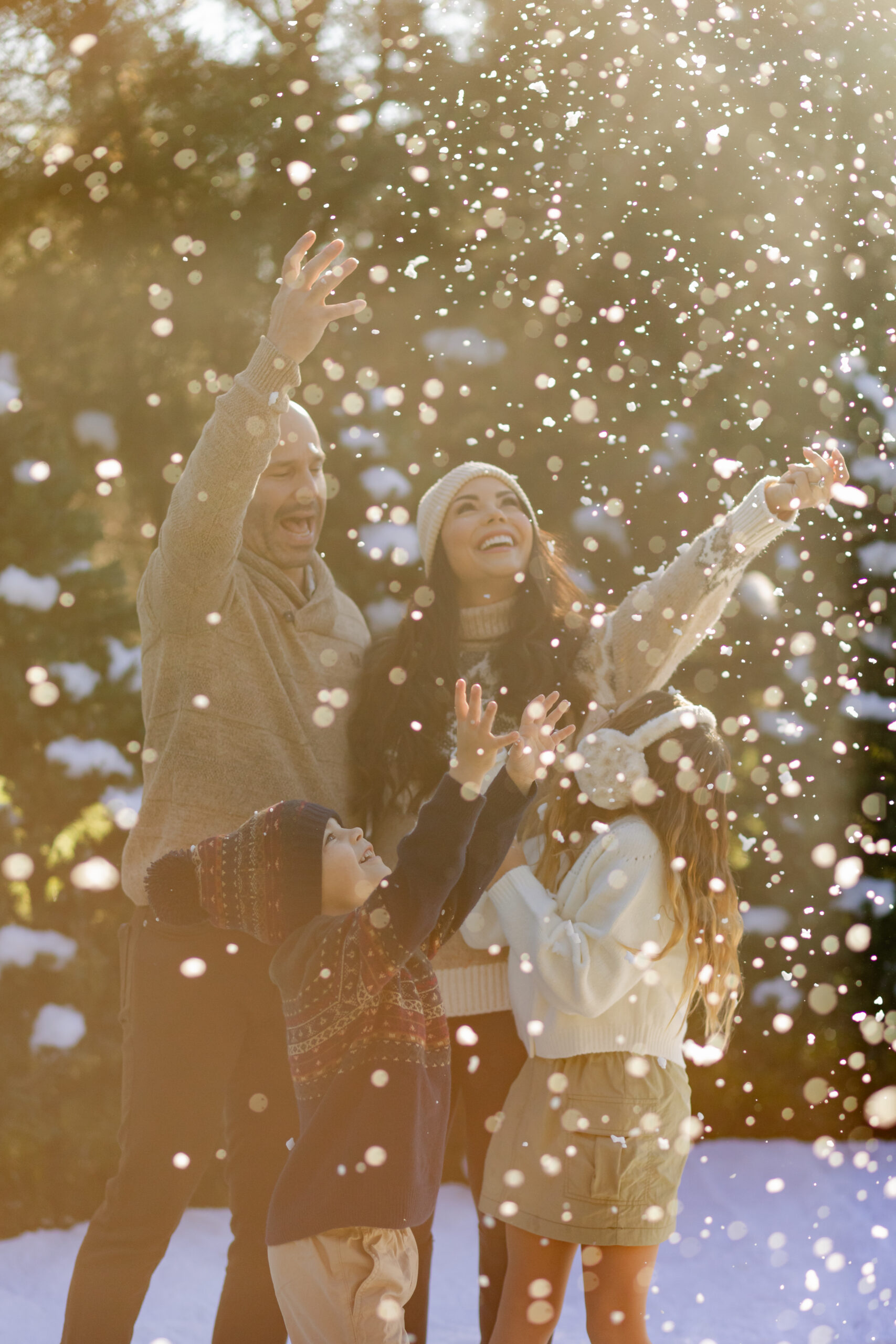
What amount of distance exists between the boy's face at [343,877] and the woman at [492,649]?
0.75 feet

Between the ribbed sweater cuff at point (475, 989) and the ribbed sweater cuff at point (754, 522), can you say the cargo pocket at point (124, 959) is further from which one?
the ribbed sweater cuff at point (754, 522)

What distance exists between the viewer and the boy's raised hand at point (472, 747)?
730mm

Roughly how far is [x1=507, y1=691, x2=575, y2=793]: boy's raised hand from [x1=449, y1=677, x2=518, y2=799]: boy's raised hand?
6 centimetres

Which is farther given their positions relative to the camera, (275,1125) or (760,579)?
(760,579)

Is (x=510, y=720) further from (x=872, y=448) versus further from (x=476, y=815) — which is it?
(x=872, y=448)

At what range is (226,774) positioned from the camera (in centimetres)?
97

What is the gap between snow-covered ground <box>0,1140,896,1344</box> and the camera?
126 centimetres

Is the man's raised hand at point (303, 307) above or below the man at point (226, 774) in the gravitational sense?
above

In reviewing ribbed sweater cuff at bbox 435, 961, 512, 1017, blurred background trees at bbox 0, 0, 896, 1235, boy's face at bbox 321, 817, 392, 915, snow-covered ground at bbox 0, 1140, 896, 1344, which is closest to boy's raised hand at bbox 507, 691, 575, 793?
boy's face at bbox 321, 817, 392, 915

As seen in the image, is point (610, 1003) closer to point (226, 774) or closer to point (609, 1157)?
point (609, 1157)

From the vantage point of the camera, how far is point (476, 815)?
737 mm

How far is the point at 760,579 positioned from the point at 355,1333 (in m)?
1.06

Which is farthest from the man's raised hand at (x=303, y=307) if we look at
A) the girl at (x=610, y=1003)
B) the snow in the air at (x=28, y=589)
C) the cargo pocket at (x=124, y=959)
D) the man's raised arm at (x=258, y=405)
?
the snow in the air at (x=28, y=589)

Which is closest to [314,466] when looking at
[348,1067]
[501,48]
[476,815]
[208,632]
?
[208,632]
